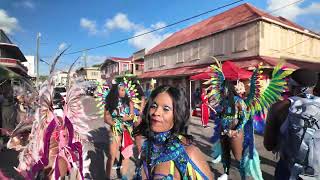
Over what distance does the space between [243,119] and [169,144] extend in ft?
11.3

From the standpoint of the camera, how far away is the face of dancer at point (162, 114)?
2.14 meters

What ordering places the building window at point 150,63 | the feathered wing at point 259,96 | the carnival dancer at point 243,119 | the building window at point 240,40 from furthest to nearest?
the building window at point 150,63, the building window at point 240,40, the feathered wing at point 259,96, the carnival dancer at point 243,119

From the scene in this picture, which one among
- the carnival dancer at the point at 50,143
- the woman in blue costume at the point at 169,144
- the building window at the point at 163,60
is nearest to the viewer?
the woman in blue costume at the point at 169,144

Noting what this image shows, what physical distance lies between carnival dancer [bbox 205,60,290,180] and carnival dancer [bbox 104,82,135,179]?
1590mm

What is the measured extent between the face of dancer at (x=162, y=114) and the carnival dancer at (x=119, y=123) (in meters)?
3.50

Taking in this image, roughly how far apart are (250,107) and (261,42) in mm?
12910

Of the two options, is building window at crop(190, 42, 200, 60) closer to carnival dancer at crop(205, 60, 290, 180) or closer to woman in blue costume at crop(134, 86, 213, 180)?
carnival dancer at crop(205, 60, 290, 180)

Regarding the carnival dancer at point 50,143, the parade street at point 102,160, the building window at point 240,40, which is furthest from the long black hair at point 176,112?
the building window at point 240,40

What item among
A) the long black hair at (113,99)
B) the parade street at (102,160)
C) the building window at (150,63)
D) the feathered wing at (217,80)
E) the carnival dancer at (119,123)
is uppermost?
the building window at (150,63)

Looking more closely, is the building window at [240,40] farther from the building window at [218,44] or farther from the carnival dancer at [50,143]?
the carnival dancer at [50,143]

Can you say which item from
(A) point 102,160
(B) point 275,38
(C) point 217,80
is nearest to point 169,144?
(C) point 217,80

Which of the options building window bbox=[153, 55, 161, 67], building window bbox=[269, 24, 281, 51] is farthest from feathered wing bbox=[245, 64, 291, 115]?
building window bbox=[153, 55, 161, 67]

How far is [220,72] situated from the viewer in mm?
6039

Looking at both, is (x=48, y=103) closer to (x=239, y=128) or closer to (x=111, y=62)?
(x=239, y=128)
